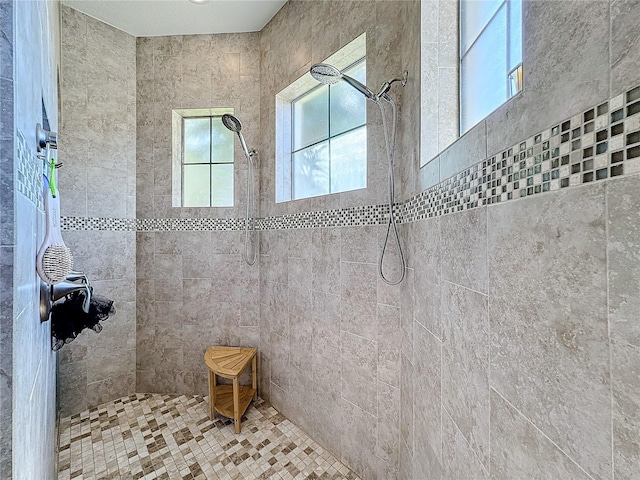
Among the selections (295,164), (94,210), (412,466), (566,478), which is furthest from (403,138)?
(94,210)

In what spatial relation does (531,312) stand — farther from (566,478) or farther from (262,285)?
(262,285)

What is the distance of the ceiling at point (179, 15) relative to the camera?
80.0 inches

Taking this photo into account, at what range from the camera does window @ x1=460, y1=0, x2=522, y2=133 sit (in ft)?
2.58

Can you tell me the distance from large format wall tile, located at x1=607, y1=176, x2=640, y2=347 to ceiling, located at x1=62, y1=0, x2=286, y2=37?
8.17 feet

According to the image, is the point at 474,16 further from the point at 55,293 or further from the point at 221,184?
the point at 221,184

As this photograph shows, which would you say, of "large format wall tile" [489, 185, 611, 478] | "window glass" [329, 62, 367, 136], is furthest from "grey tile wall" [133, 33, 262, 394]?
"large format wall tile" [489, 185, 611, 478]

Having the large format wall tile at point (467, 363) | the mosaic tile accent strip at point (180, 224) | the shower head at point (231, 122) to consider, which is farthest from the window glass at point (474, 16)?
the mosaic tile accent strip at point (180, 224)

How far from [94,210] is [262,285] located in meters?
1.47

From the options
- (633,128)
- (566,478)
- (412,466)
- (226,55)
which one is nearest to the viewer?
(633,128)

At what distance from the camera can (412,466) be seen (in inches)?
48.4

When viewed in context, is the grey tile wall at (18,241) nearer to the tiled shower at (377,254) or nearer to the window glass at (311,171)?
the tiled shower at (377,254)

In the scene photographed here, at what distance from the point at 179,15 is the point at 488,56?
2.37m

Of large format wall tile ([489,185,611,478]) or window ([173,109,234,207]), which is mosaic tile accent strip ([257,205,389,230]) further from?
large format wall tile ([489,185,611,478])

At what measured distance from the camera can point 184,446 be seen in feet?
5.86
